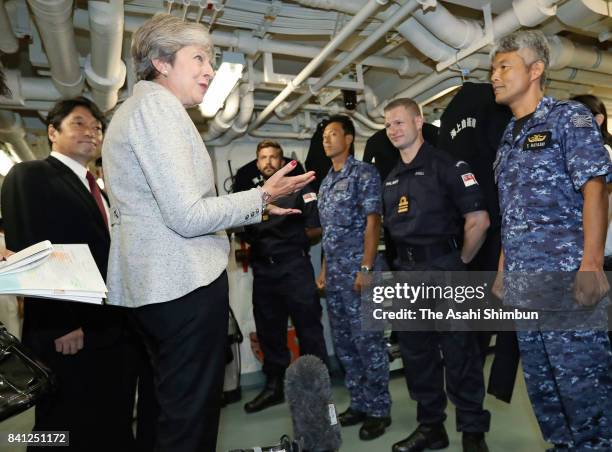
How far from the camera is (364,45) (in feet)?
9.02

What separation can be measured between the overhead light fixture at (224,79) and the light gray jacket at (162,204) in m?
1.59

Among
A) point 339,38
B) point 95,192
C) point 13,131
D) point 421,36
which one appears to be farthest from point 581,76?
point 13,131

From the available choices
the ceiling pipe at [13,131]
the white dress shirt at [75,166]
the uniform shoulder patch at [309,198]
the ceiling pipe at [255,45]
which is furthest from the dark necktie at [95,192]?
the ceiling pipe at [13,131]

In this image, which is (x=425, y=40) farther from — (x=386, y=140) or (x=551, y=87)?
(x=551, y=87)

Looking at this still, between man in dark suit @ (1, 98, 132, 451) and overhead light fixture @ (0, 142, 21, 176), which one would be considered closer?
man in dark suit @ (1, 98, 132, 451)

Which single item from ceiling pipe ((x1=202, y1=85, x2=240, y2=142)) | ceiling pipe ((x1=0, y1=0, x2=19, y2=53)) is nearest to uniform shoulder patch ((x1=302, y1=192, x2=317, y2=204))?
ceiling pipe ((x1=202, y1=85, x2=240, y2=142))

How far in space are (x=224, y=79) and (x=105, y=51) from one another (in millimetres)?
753

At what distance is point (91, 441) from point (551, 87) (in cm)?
439

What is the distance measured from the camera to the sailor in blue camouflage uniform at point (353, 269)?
271 centimetres

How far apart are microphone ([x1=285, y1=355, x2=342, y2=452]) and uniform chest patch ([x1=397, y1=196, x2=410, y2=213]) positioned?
100 cm

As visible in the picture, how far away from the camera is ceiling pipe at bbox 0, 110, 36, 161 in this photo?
3.73m

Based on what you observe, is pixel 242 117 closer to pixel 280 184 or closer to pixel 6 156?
pixel 6 156

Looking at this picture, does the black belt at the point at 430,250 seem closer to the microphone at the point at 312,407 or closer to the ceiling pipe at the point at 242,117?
the microphone at the point at 312,407

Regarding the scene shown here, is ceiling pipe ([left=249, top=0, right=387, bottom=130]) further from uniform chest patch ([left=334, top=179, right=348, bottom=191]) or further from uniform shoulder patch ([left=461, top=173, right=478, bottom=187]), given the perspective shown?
uniform shoulder patch ([left=461, top=173, right=478, bottom=187])
